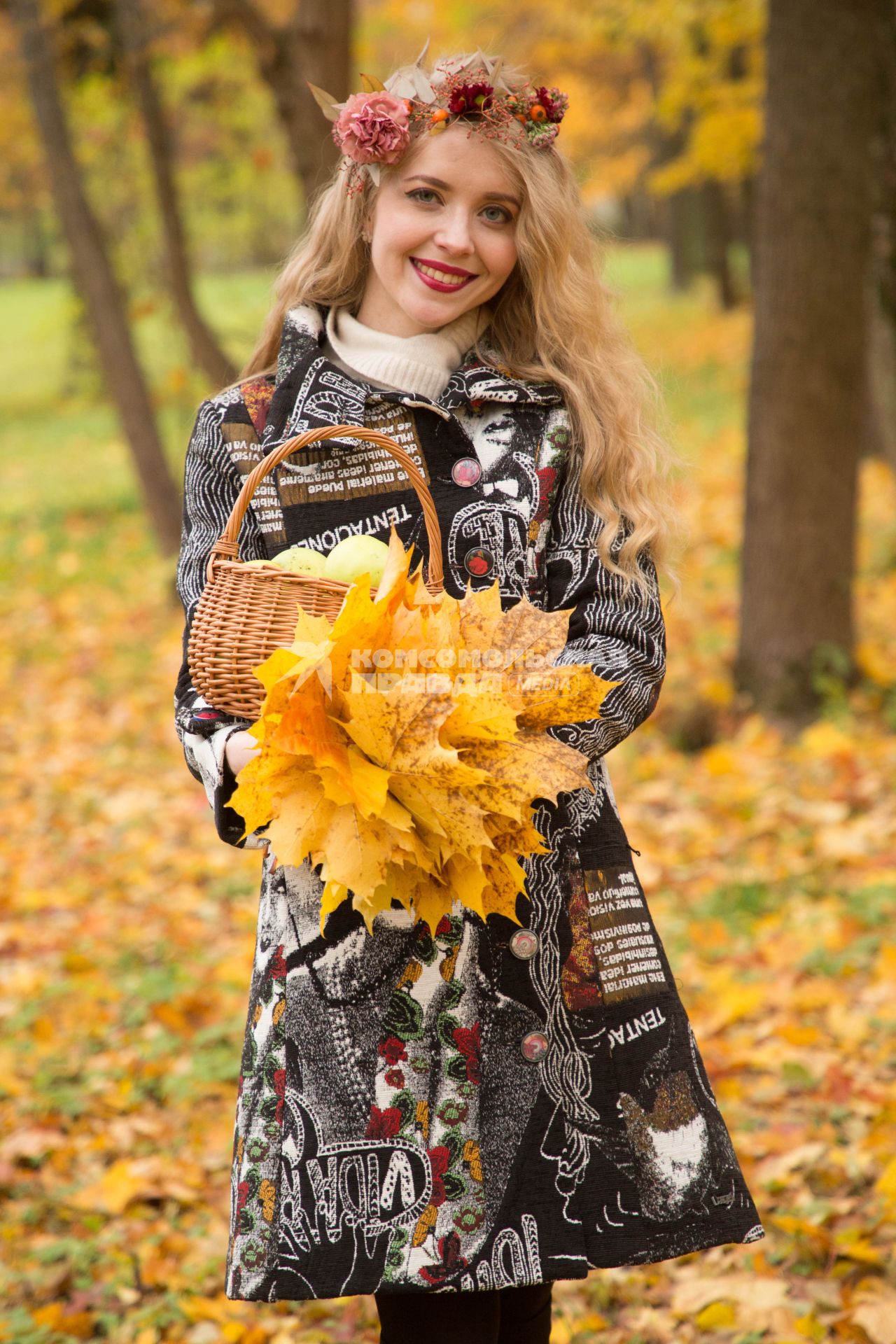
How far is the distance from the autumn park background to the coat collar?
35 centimetres

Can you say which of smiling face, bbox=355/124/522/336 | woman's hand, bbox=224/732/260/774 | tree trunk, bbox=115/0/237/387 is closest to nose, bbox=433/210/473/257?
smiling face, bbox=355/124/522/336

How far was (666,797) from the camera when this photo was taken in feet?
17.0

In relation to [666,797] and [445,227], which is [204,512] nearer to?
[445,227]

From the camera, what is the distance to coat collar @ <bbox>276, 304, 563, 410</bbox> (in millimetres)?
2008

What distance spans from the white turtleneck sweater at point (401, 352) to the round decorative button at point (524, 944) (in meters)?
0.89

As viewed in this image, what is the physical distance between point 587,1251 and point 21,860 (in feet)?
13.5

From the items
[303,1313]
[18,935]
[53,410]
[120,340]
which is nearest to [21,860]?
[18,935]

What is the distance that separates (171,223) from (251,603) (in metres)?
9.78

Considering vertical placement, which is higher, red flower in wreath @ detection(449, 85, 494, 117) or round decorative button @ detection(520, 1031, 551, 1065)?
red flower in wreath @ detection(449, 85, 494, 117)

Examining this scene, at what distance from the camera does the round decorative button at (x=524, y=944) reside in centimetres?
189

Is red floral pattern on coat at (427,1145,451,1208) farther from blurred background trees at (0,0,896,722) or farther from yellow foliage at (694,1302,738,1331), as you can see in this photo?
blurred background trees at (0,0,896,722)

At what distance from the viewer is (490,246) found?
2035 mm

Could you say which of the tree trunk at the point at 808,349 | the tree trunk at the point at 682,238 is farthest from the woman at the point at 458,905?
the tree trunk at the point at 682,238

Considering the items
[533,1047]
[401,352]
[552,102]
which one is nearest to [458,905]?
[533,1047]
